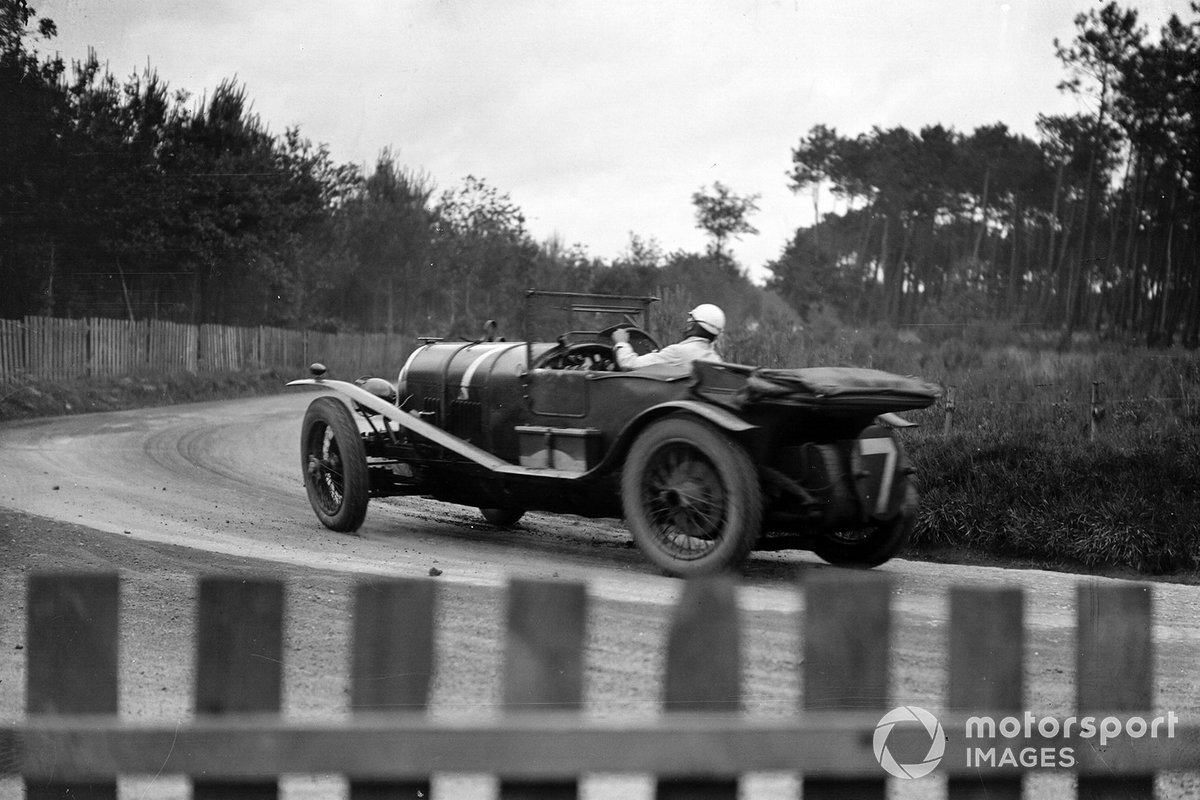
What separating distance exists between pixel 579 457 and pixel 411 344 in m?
9.79

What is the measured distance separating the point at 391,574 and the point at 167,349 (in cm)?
956

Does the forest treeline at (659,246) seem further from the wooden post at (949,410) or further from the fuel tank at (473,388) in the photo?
the fuel tank at (473,388)

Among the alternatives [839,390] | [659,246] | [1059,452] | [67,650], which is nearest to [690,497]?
[839,390]

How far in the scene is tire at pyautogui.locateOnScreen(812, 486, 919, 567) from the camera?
608 centimetres

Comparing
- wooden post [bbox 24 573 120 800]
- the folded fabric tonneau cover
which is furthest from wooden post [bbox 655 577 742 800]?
the folded fabric tonneau cover

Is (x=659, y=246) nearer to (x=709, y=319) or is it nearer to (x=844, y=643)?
(x=709, y=319)

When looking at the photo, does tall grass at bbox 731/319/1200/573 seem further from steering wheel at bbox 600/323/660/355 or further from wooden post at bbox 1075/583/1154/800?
wooden post at bbox 1075/583/1154/800

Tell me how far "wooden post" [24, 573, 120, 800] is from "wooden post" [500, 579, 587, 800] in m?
0.56

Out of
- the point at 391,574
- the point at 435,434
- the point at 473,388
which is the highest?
the point at 473,388

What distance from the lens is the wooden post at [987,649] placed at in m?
1.57

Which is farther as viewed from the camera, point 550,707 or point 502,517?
point 502,517

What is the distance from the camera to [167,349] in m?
13.8

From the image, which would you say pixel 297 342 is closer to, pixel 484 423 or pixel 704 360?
pixel 484 423

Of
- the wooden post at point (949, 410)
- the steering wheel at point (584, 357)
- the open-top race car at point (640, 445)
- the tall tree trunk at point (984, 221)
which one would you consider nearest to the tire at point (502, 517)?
the open-top race car at point (640, 445)
